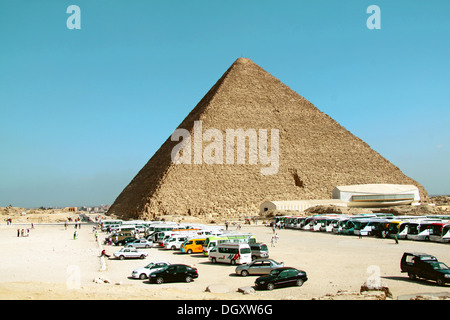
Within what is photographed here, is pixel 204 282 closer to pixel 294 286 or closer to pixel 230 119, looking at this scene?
pixel 294 286

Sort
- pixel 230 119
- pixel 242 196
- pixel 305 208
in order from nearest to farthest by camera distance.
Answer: pixel 305 208 → pixel 242 196 → pixel 230 119

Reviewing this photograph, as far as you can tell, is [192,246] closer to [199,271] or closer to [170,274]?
[199,271]

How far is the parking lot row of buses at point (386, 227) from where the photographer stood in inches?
1182

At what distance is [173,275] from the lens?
52.3 ft

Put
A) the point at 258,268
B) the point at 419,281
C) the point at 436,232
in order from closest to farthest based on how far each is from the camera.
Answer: the point at 419,281
the point at 258,268
the point at 436,232

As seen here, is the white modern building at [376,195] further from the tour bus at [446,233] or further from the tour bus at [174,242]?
the tour bus at [174,242]

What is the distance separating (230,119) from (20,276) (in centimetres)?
6978

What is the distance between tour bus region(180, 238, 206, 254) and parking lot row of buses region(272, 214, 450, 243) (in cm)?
1387

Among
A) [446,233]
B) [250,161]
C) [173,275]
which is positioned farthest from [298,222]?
[173,275]

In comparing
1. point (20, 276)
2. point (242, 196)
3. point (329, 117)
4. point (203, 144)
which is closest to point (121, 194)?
point (203, 144)

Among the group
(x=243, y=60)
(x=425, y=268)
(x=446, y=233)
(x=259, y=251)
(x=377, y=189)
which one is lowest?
(x=259, y=251)

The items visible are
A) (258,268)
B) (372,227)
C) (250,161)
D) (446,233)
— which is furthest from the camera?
(250,161)

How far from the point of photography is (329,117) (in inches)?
3772

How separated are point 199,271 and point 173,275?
306 cm
